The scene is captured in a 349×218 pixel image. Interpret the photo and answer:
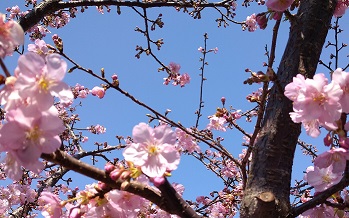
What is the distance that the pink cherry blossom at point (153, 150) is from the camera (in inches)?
56.8

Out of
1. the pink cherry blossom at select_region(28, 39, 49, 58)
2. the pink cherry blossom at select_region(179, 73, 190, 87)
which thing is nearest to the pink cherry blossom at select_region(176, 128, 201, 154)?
the pink cherry blossom at select_region(28, 39, 49, 58)

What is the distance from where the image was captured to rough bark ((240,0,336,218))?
1.75 meters

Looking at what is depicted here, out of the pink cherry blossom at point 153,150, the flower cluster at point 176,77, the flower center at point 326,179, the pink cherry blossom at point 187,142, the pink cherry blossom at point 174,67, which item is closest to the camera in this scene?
the pink cherry blossom at point 153,150

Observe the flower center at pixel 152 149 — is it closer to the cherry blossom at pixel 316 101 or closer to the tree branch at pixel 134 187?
the tree branch at pixel 134 187

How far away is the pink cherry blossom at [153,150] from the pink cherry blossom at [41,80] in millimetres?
342

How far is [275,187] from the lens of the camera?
1797 mm

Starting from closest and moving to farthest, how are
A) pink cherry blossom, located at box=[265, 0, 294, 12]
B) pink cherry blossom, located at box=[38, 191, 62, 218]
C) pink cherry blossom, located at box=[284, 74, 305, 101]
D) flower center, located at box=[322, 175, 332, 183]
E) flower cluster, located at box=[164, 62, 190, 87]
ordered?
pink cherry blossom, located at box=[38, 191, 62, 218] → pink cherry blossom, located at box=[284, 74, 305, 101] → flower center, located at box=[322, 175, 332, 183] → pink cherry blossom, located at box=[265, 0, 294, 12] → flower cluster, located at box=[164, 62, 190, 87]

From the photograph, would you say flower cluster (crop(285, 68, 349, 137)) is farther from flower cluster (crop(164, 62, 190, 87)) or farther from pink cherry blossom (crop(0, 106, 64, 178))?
flower cluster (crop(164, 62, 190, 87))

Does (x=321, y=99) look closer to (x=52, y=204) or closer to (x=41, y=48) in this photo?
(x=52, y=204)

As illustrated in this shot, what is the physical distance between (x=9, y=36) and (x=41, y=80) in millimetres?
245

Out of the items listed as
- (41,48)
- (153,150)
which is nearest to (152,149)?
(153,150)

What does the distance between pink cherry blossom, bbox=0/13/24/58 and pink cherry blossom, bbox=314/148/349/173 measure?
1.41 m

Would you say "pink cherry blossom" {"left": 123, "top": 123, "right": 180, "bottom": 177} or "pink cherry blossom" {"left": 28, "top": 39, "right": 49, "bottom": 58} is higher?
"pink cherry blossom" {"left": 28, "top": 39, "right": 49, "bottom": 58}

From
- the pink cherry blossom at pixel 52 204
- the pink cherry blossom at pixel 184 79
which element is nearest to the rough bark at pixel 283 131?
the pink cherry blossom at pixel 52 204
